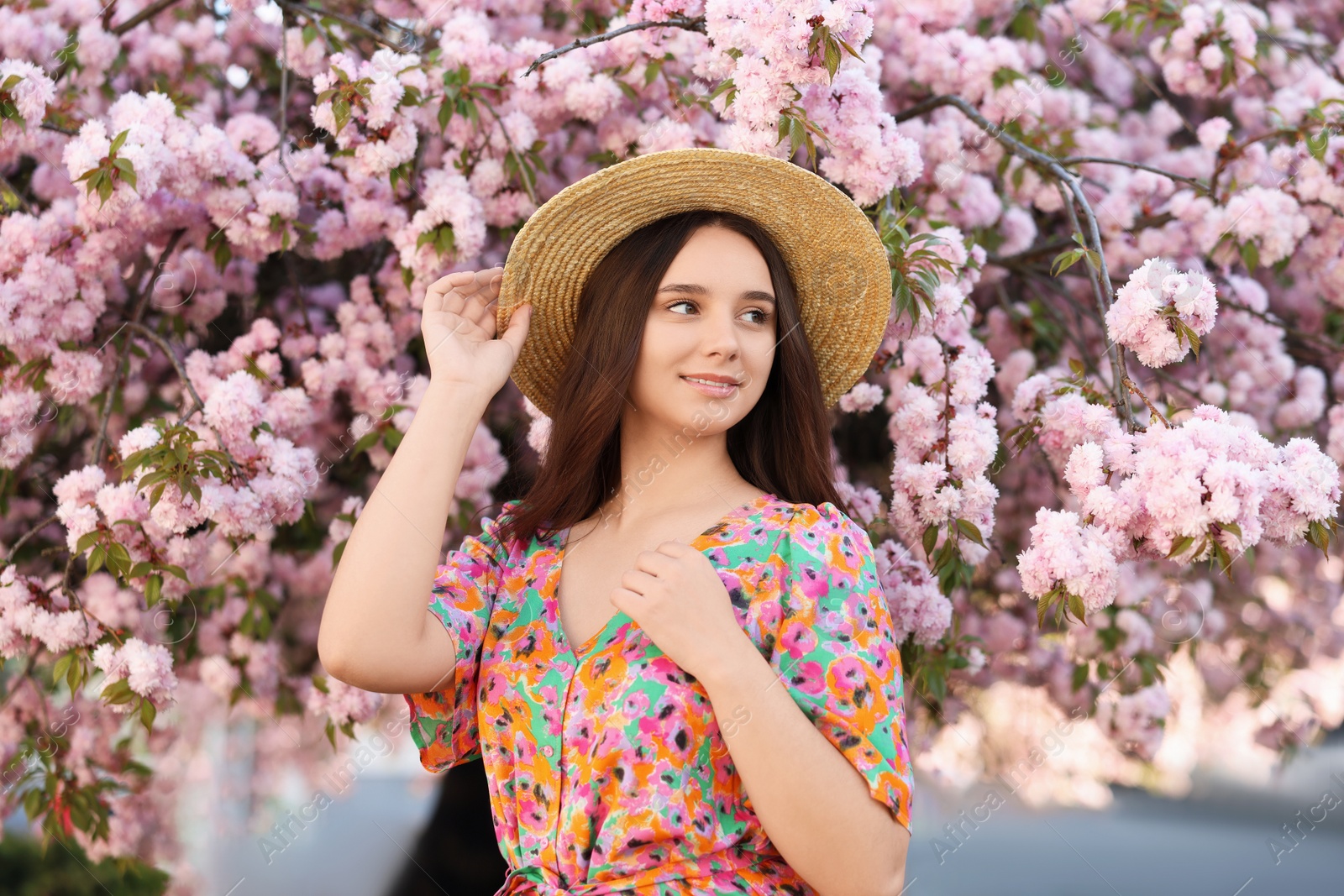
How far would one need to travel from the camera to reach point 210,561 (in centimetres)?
237

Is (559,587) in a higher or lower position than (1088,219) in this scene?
lower

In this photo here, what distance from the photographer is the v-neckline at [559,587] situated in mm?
1385

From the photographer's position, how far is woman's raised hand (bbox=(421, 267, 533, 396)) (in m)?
1.46

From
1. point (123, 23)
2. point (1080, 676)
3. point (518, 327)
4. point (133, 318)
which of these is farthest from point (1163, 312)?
point (123, 23)

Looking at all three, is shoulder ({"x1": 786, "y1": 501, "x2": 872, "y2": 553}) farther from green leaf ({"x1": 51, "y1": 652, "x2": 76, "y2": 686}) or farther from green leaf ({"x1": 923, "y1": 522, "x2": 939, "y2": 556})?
green leaf ({"x1": 51, "y1": 652, "x2": 76, "y2": 686})

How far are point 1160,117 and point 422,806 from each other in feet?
11.0

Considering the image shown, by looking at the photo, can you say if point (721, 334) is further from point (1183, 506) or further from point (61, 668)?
point (61, 668)

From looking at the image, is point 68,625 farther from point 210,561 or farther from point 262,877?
point 262,877

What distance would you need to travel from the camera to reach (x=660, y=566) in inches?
50.6

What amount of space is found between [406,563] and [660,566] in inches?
13.1

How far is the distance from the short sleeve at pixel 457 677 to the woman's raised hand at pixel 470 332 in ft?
0.96

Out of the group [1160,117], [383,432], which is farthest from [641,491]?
[1160,117]

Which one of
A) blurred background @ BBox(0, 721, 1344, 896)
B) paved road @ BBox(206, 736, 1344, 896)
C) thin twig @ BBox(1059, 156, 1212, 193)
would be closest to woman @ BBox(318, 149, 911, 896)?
thin twig @ BBox(1059, 156, 1212, 193)

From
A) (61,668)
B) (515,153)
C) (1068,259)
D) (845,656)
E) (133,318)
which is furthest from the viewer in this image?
(133,318)
